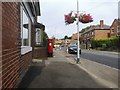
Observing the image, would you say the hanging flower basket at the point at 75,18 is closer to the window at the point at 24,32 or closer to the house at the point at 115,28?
the window at the point at 24,32

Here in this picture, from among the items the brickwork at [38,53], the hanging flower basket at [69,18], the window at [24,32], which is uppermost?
the hanging flower basket at [69,18]

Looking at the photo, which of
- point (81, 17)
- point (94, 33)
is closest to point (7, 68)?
point (81, 17)

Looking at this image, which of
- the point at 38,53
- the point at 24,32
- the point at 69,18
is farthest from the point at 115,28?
the point at 24,32

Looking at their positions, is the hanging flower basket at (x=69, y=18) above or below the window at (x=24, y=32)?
above

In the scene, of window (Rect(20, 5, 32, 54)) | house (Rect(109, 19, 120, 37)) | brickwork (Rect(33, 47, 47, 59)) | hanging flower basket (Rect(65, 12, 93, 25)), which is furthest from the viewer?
house (Rect(109, 19, 120, 37))

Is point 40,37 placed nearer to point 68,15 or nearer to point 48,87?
point 68,15

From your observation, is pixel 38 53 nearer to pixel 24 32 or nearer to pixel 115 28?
pixel 24 32

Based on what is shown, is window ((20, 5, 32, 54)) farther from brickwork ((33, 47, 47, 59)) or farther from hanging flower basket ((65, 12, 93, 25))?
hanging flower basket ((65, 12, 93, 25))

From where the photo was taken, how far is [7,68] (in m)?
5.79

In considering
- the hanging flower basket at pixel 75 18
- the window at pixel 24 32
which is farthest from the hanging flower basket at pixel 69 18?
the window at pixel 24 32

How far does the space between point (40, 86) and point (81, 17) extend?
1965cm

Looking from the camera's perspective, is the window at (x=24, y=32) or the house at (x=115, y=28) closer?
the window at (x=24, y=32)

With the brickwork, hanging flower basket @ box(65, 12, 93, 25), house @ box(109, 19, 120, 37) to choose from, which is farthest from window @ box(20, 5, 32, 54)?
house @ box(109, 19, 120, 37)

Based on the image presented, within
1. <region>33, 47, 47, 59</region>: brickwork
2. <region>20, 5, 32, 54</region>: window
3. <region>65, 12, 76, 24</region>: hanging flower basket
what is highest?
<region>65, 12, 76, 24</region>: hanging flower basket
